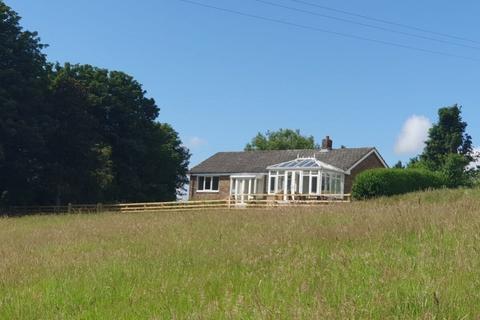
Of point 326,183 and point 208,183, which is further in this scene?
point 208,183

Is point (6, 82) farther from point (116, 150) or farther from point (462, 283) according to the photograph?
point (462, 283)

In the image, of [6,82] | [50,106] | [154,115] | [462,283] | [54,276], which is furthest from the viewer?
[154,115]

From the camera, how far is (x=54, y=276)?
25.8 ft

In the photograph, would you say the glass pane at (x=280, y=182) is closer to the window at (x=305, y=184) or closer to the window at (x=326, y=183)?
the window at (x=305, y=184)

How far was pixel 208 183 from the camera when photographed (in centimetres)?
5219

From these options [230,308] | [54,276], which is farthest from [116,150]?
[230,308]

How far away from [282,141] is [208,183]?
117 feet

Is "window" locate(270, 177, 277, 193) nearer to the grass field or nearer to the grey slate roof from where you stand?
the grey slate roof

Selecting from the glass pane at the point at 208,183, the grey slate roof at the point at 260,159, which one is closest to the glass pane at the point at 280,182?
the grey slate roof at the point at 260,159

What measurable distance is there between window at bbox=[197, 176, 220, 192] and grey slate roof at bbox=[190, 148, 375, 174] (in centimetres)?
73

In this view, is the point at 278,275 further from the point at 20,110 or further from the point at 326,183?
the point at 326,183

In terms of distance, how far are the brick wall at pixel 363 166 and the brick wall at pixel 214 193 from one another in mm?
10991

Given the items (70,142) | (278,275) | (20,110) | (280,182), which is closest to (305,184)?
(280,182)

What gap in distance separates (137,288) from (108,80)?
1796 inches
